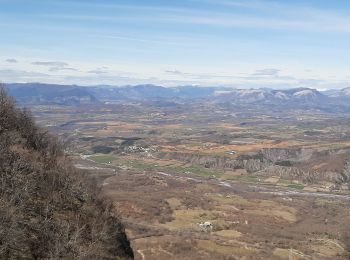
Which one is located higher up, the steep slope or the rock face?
the steep slope

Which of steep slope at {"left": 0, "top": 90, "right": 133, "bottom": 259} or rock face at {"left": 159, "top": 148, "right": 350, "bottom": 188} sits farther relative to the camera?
rock face at {"left": 159, "top": 148, "right": 350, "bottom": 188}

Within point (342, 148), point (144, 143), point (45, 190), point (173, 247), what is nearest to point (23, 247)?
point (45, 190)

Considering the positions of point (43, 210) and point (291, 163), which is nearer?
point (43, 210)

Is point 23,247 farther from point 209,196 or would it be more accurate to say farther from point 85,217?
point 209,196

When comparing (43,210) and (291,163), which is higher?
(43,210)
